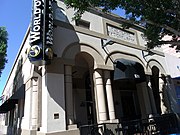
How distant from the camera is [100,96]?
8797 millimetres

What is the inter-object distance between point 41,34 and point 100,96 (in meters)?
4.44

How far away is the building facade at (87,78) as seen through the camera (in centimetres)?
741

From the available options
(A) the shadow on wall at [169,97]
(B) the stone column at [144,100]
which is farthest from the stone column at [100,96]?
(A) the shadow on wall at [169,97]

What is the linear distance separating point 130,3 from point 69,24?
3.61 m

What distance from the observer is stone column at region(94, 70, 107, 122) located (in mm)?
8502

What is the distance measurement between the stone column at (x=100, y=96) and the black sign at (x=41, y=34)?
3089 mm

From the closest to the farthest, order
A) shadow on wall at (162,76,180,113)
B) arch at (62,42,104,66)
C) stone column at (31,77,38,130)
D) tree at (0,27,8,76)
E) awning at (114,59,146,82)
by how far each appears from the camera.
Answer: stone column at (31,77,38,130) < arch at (62,42,104,66) < awning at (114,59,146,82) < shadow on wall at (162,76,180,113) < tree at (0,27,8,76)

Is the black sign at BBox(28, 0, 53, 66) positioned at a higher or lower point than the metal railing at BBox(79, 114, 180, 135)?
higher

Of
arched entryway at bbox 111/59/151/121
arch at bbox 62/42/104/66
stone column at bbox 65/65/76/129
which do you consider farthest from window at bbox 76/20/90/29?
stone column at bbox 65/65/76/129

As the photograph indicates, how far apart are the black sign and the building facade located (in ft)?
1.99

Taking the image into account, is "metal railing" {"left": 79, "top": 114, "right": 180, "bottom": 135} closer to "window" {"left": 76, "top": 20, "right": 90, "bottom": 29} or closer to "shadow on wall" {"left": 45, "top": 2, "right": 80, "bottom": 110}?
"shadow on wall" {"left": 45, "top": 2, "right": 80, "bottom": 110}

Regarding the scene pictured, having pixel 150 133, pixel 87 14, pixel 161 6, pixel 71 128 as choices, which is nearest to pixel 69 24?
pixel 87 14

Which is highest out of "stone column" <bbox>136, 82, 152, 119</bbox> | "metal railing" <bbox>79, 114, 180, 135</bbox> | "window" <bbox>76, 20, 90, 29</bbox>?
"window" <bbox>76, 20, 90, 29</bbox>

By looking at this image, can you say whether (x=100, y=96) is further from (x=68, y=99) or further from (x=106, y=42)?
(x=106, y=42)
